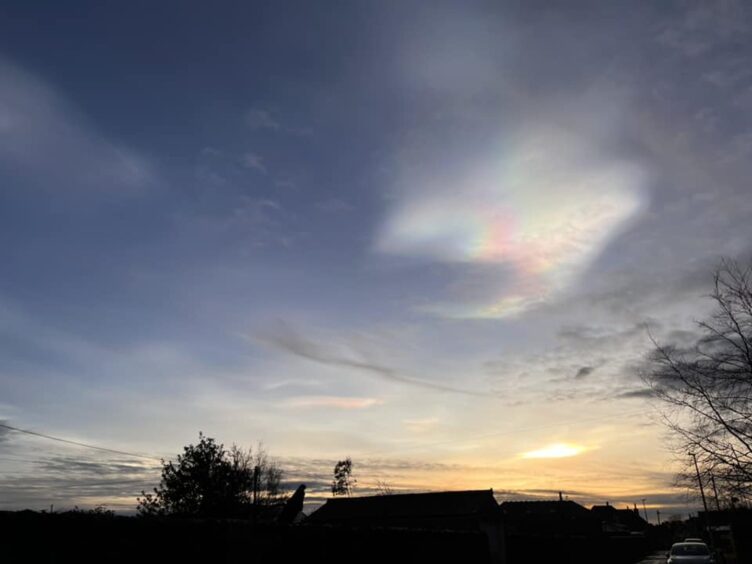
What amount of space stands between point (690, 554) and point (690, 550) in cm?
52

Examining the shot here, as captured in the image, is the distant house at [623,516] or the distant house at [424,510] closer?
the distant house at [424,510]

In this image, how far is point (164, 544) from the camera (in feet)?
29.5

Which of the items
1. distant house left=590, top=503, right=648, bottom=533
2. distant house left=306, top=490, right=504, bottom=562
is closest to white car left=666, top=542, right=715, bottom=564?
distant house left=306, top=490, right=504, bottom=562

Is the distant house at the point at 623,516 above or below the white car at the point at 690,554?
above

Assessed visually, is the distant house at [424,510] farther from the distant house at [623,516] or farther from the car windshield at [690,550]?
the distant house at [623,516]

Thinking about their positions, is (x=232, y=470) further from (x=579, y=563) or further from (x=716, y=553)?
(x=716, y=553)

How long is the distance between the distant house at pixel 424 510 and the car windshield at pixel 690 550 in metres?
25.9

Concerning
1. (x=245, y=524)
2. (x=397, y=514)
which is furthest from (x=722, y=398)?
(x=397, y=514)

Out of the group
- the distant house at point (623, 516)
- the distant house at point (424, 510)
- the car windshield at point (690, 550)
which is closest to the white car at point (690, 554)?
the car windshield at point (690, 550)

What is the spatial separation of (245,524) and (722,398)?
13653 mm

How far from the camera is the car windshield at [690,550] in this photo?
30109 mm

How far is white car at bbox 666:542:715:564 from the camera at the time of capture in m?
29.1

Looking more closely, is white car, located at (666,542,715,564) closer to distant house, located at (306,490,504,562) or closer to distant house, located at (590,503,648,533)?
distant house, located at (306,490,504,562)

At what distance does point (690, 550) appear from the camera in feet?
100
